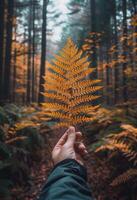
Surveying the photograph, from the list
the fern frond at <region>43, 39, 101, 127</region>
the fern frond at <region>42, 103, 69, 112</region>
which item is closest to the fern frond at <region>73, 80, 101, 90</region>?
the fern frond at <region>43, 39, 101, 127</region>

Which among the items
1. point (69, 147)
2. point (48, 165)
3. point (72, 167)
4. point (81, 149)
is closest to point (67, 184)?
point (72, 167)

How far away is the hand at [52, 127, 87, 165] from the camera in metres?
1.75

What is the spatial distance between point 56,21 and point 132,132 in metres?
23.5

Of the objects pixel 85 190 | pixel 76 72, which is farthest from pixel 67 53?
pixel 85 190

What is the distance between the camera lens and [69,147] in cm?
177

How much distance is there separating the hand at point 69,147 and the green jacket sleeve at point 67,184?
8 cm

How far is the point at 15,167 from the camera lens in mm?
5488

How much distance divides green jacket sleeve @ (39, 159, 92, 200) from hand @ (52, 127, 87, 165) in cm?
8

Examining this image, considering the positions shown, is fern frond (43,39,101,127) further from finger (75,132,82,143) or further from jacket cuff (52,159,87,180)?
jacket cuff (52,159,87,180)

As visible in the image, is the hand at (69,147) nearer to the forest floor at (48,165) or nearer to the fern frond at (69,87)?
the fern frond at (69,87)

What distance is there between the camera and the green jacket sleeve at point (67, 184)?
1.33m

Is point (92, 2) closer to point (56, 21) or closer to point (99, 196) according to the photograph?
point (99, 196)

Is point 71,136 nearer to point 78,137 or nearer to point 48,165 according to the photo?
point 78,137

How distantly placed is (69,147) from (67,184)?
0.39 m
